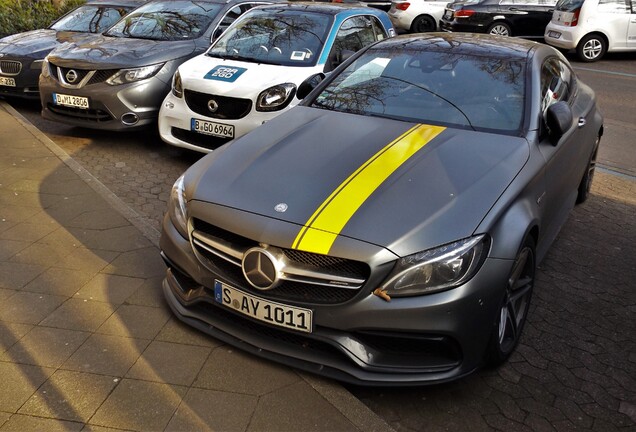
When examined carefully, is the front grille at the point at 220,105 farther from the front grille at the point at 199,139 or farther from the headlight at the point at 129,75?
the headlight at the point at 129,75

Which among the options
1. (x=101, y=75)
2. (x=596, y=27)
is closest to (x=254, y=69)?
(x=101, y=75)

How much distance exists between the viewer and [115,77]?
743 centimetres

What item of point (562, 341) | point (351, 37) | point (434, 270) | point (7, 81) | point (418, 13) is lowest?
point (418, 13)

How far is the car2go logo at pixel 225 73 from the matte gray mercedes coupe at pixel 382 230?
226cm

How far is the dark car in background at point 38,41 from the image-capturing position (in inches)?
352

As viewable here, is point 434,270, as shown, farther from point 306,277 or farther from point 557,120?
point 557,120

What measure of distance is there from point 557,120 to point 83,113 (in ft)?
17.2

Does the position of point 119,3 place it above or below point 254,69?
below

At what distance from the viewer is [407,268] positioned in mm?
3176

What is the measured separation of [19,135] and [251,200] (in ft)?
17.3

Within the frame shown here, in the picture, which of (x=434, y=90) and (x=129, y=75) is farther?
(x=129, y=75)

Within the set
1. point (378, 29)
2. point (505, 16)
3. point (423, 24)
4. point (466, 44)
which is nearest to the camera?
point (466, 44)

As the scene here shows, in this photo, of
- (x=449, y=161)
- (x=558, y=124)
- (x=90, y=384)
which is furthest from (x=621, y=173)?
(x=90, y=384)

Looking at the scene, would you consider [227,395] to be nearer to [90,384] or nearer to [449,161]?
[90,384]
